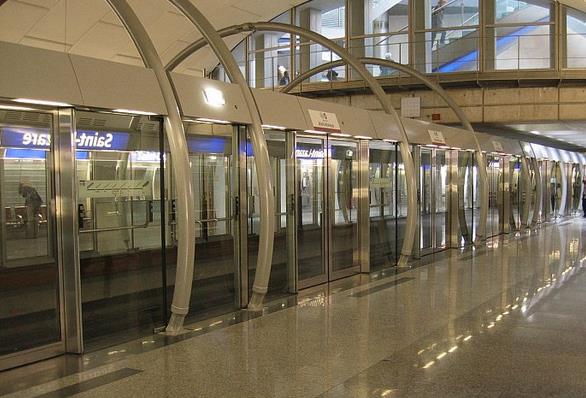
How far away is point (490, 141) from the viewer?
17.9m

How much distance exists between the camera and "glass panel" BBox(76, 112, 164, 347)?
7172 mm

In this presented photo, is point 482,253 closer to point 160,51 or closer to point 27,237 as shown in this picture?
point 27,237

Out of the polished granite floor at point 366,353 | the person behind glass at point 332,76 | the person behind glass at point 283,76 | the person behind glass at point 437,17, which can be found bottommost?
the polished granite floor at point 366,353

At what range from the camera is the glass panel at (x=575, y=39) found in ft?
67.9

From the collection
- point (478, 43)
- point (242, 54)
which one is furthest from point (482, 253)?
point (242, 54)

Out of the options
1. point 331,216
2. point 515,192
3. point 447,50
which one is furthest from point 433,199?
point 447,50

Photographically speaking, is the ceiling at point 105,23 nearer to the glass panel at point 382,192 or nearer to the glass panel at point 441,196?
the glass panel at point 441,196

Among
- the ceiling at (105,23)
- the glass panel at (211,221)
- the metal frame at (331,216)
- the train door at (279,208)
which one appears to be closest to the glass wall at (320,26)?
the ceiling at (105,23)

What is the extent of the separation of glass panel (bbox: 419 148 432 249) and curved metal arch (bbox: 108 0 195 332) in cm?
834

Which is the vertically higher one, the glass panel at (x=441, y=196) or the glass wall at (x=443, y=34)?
the glass wall at (x=443, y=34)

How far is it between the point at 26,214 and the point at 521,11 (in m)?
19.7

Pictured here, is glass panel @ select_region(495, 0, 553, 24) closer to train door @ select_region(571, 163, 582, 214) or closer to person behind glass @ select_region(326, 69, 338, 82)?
person behind glass @ select_region(326, 69, 338, 82)

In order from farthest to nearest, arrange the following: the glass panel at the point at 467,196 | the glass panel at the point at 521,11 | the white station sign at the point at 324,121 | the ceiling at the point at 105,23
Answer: the glass panel at the point at 521,11
the ceiling at the point at 105,23
the glass panel at the point at 467,196
the white station sign at the point at 324,121

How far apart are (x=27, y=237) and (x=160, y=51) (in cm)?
1605
